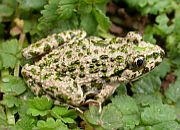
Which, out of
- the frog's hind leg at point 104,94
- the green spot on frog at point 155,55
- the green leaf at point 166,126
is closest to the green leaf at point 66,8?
the frog's hind leg at point 104,94

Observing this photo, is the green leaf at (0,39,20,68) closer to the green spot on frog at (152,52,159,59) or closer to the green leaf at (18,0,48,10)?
the green leaf at (18,0,48,10)

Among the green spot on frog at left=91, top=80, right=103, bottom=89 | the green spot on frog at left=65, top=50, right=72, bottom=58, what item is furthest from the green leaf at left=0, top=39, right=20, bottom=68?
the green spot on frog at left=91, top=80, right=103, bottom=89

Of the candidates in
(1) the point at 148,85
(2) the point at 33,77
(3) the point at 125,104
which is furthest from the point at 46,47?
(1) the point at 148,85

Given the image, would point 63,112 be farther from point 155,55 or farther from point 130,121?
point 155,55

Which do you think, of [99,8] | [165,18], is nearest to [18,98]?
[99,8]

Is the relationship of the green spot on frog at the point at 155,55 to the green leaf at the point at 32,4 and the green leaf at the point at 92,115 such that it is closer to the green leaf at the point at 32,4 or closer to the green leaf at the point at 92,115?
the green leaf at the point at 92,115
